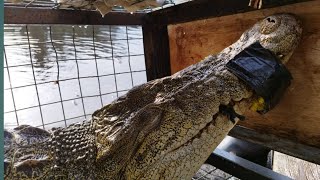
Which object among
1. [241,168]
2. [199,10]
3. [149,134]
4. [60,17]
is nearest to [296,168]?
[241,168]

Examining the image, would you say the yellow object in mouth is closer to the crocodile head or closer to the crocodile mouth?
the crocodile mouth

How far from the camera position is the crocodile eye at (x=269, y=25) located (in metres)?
1.52

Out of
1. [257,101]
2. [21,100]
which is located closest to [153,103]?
[257,101]

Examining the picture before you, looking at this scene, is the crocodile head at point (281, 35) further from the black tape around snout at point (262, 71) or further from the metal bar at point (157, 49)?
the metal bar at point (157, 49)

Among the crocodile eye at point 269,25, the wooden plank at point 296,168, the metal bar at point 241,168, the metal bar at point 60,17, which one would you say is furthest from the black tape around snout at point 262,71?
the metal bar at point 60,17

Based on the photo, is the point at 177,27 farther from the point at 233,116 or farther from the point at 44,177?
the point at 44,177

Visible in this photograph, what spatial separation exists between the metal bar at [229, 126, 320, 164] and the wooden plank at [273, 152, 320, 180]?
1.95 feet

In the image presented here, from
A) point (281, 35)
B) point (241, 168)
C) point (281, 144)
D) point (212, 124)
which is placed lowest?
point (241, 168)

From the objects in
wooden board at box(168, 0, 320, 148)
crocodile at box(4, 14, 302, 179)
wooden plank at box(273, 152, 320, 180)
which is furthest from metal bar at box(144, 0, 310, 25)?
wooden plank at box(273, 152, 320, 180)

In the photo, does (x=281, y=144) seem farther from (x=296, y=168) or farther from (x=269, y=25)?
(x=296, y=168)

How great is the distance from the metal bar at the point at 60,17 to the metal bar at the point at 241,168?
1.36 meters

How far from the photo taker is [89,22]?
2385 mm

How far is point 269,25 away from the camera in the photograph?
5.09 feet

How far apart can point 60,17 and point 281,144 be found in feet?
5.58
